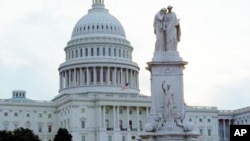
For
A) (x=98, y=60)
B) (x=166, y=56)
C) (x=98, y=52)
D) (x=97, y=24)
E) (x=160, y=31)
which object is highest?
(x=97, y=24)

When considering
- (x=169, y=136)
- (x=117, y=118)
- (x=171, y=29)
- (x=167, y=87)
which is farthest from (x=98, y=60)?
(x=169, y=136)

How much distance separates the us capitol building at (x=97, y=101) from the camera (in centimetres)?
17200

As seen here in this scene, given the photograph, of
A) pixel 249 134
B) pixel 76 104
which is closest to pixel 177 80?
pixel 249 134

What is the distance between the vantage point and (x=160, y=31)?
97.4 ft

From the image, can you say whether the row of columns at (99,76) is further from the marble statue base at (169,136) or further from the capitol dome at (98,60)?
the marble statue base at (169,136)

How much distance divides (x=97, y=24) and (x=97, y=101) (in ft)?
90.7

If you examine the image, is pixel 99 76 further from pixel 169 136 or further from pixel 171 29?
Result: pixel 169 136

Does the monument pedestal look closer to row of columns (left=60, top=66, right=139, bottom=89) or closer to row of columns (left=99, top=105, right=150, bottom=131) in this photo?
row of columns (left=99, top=105, right=150, bottom=131)

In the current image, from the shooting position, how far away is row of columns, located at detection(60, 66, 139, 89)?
7326 inches

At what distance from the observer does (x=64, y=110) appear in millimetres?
178250

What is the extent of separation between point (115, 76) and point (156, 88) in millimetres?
157662

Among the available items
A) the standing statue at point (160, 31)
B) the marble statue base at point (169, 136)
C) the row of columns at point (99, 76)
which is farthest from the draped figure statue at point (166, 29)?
the row of columns at point (99, 76)

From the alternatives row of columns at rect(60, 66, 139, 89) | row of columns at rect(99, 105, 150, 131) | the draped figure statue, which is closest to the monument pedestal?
the draped figure statue

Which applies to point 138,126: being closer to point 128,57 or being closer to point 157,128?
point 128,57
